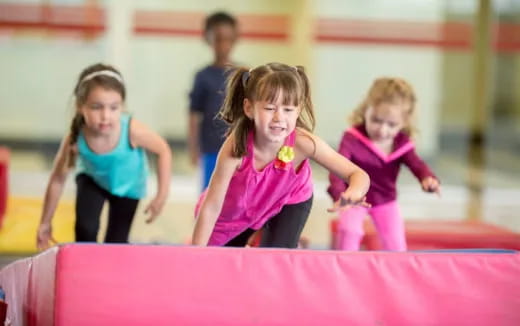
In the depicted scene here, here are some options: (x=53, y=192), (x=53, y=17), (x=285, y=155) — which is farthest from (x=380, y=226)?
(x=53, y=17)

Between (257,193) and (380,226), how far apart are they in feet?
2.64

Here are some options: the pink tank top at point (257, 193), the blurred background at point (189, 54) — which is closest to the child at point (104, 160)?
the pink tank top at point (257, 193)

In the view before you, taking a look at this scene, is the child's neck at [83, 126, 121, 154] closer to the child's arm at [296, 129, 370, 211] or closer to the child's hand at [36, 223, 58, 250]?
the child's hand at [36, 223, 58, 250]

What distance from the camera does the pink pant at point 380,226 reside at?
4051mm

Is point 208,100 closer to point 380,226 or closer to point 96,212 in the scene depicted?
point 96,212

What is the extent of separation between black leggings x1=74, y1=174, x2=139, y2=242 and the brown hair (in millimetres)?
155

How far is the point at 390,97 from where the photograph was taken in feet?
13.1

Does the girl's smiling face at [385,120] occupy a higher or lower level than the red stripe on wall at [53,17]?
lower

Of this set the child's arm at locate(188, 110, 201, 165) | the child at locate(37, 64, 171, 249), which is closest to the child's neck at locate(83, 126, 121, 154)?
the child at locate(37, 64, 171, 249)

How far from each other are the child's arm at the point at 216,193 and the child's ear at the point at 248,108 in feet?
0.33

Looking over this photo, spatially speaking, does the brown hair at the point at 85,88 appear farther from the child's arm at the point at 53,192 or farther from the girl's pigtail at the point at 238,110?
the girl's pigtail at the point at 238,110

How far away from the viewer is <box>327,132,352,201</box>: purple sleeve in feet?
12.7

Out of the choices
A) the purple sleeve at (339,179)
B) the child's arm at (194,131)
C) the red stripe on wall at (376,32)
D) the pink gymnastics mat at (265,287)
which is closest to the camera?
the pink gymnastics mat at (265,287)

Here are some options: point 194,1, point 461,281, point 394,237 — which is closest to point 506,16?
point 194,1
